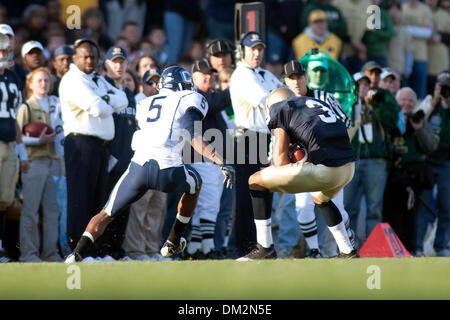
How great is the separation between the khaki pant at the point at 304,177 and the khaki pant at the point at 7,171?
281 cm

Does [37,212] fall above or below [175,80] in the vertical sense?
below

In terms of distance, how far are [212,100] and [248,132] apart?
0.51m

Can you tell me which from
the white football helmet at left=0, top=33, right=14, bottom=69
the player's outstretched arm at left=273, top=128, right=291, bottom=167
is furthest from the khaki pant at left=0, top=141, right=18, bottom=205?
the player's outstretched arm at left=273, top=128, right=291, bottom=167

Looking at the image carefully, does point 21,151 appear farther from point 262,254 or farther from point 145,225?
point 262,254

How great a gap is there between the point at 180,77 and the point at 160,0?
655 centimetres

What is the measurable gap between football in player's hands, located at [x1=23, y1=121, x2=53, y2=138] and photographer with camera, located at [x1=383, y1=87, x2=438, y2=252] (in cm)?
395

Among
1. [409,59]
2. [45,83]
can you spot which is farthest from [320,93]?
[409,59]

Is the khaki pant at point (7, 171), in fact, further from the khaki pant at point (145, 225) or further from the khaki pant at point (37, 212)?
the khaki pant at point (145, 225)

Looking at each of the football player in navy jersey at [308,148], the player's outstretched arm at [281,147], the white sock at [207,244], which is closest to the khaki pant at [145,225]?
the white sock at [207,244]

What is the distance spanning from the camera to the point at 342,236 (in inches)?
315

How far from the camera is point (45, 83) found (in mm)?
9609

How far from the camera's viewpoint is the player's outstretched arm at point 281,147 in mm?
7641

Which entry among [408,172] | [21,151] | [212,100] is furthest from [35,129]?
[408,172]

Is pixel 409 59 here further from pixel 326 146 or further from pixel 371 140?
pixel 326 146
